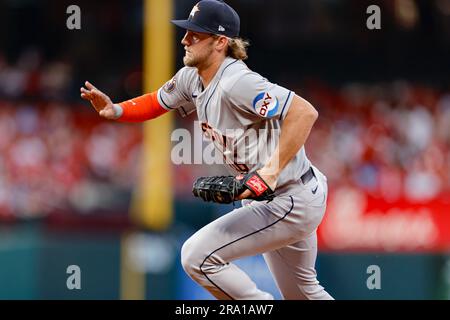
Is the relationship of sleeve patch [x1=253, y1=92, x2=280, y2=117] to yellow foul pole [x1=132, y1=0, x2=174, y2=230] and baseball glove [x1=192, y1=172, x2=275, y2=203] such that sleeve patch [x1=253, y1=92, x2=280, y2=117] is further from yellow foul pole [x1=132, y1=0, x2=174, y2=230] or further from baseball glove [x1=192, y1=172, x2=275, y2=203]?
yellow foul pole [x1=132, y1=0, x2=174, y2=230]

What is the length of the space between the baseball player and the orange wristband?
0.29 metres

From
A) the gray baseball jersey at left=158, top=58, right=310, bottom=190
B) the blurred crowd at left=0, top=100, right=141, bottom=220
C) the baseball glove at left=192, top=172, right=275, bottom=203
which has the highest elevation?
the gray baseball jersey at left=158, top=58, right=310, bottom=190

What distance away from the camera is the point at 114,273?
834 cm

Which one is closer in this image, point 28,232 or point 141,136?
point 28,232

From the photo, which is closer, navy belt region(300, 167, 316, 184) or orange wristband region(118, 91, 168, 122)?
navy belt region(300, 167, 316, 184)

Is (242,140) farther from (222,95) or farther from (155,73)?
(155,73)

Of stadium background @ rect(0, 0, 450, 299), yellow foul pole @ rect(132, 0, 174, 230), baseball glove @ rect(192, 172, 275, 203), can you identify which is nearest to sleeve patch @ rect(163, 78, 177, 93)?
baseball glove @ rect(192, 172, 275, 203)

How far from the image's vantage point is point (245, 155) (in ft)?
14.7

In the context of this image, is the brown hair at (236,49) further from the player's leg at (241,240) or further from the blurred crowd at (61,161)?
the blurred crowd at (61,161)

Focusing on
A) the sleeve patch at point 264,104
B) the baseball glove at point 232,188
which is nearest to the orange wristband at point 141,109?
the baseball glove at point 232,188

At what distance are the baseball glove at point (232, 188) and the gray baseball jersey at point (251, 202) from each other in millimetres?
136

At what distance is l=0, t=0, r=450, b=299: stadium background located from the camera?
8.30 m

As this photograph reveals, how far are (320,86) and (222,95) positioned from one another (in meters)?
8.85
